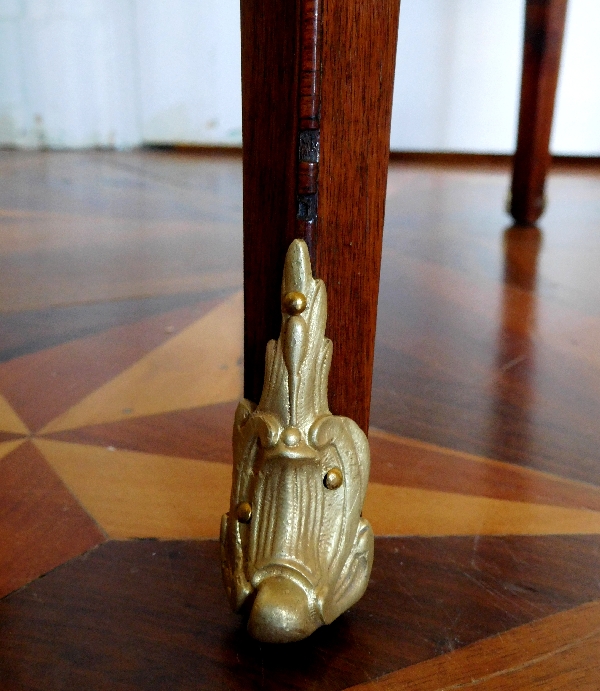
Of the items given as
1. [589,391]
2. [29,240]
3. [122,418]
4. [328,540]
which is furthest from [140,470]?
[29,240]

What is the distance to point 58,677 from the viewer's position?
1.07 ft

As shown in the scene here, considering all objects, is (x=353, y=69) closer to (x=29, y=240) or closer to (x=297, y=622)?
(x=297, y=622)

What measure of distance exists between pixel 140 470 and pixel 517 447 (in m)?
0.25

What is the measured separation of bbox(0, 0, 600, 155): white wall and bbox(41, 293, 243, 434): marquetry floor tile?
171 cm

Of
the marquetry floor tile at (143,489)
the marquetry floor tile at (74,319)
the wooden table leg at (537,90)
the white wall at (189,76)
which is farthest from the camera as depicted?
the white wall at (189,76)

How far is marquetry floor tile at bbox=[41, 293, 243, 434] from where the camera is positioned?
1.97ft

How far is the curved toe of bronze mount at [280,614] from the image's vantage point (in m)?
0.32

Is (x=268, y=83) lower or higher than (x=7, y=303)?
higher

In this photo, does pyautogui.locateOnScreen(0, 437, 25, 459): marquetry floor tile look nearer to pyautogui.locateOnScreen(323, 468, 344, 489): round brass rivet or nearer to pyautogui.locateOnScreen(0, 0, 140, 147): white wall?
pyautogui.locateOnScreen(323, 468, 344, 489): round brass rivet

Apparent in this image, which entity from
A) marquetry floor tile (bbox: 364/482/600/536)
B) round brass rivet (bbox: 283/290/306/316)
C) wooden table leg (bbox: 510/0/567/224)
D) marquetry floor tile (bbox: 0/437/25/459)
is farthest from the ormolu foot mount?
wooden table leg (bbox: 510/0/567/224)

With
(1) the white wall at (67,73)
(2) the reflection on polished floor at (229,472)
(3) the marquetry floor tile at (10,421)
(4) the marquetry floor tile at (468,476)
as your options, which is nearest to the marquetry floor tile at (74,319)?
(2) the reflection on polished floor at (229,472)

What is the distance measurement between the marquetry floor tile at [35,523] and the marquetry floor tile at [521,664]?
0.17m

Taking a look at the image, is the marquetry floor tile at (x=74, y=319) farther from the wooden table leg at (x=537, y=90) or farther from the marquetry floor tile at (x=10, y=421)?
Result: the wooden table leg at (x=537, y=90)

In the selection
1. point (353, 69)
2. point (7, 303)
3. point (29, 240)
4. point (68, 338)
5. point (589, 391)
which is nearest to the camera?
point (353, 69)
